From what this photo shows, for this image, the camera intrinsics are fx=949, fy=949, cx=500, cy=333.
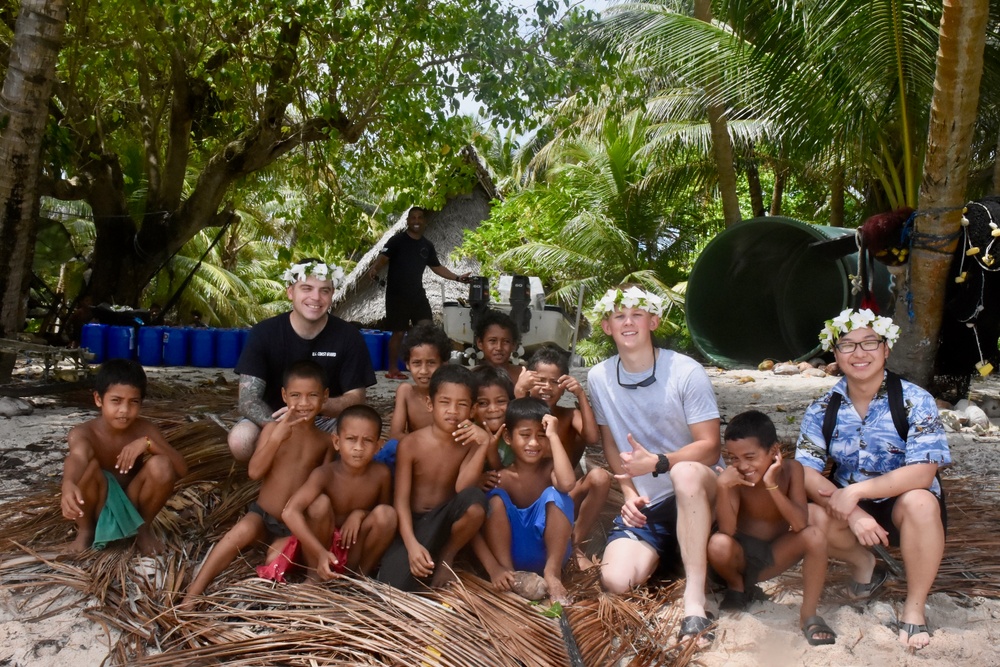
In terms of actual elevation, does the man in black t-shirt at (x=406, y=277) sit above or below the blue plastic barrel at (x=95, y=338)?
above

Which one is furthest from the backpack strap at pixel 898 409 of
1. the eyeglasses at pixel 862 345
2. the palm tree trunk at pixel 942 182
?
the palm tree trunk at pixel 942 182

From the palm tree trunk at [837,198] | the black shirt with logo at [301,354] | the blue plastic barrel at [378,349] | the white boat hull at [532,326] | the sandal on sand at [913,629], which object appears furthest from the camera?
the palm tree trunk at [837,198]

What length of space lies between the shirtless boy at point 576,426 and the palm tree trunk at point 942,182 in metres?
3.42

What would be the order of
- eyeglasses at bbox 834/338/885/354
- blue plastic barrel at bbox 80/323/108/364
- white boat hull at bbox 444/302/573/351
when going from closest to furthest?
eyeglasses at bbox 834/338/885/354 → white boat hull at bbox 444/302/573/351 → blue plastic barrel at bbox 80/323/108/364

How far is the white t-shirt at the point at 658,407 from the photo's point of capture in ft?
11.6

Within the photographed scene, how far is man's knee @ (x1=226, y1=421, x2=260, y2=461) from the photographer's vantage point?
3.87 m

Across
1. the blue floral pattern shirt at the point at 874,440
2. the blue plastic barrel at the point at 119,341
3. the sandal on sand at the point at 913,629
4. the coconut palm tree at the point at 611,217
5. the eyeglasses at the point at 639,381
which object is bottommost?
the sandal on sand at the point at 913,629

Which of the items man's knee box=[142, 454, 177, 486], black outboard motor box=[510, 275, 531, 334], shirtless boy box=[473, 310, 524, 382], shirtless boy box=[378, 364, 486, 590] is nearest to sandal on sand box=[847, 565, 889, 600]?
shirtless boy box=[378, 364, 486, 590]

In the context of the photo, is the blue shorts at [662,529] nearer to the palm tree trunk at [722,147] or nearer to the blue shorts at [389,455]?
the blue shorts at [389,455]

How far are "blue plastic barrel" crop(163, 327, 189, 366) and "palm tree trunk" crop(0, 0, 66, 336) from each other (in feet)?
11.5

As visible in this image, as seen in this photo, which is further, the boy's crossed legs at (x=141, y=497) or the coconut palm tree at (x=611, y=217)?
the coconut palm tree at (x=611, y=217)

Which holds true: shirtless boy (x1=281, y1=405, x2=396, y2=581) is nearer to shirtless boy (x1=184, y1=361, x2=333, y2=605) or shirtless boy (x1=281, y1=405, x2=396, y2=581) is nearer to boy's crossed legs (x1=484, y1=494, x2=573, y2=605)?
shirtless boy (x1=184, y1=361, x2=333, y2=605)

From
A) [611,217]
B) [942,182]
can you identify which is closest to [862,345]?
[942,182]

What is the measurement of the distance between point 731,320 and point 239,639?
9821 millimetres
